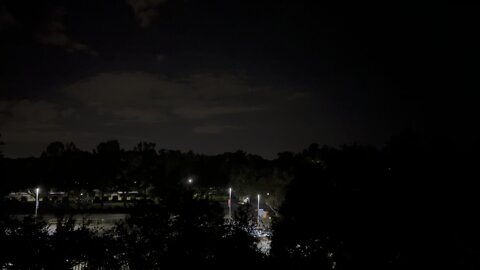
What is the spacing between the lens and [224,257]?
39.9 feet

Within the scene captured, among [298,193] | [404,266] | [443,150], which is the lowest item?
[404,266]

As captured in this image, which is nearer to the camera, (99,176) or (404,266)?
(404,266)

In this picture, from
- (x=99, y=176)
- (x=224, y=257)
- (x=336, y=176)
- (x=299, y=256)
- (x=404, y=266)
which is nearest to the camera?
(x=224, y=257)

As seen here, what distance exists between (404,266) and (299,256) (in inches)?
129

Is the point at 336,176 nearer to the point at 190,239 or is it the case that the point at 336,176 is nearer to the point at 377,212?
the point at 377,212

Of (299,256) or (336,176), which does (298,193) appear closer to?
(336,176)

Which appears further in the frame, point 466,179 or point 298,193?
point 298,193

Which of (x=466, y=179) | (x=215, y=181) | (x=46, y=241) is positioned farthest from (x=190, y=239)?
(x=215, y=181)

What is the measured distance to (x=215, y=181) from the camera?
261 feet

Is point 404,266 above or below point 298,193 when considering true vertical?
below

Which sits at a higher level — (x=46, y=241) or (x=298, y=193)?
(x=298, y=193)

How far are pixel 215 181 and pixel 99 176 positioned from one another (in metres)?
25.8

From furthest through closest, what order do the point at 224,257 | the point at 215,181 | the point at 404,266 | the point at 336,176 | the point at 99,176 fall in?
the point at 215,181 → the point at 99,176 → the point at 336,176 → the point at 404,266 → the point at 224,257

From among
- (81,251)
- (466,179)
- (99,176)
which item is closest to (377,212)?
(466,179)
